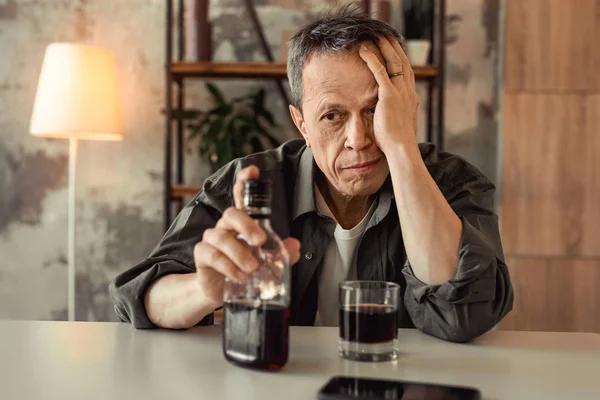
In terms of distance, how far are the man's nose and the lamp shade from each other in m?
1.53

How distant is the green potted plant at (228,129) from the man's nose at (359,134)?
1368 millimetres

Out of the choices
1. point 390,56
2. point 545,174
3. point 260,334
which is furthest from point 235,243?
point 545,174

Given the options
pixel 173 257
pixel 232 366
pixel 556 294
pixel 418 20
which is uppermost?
pixel 418 20

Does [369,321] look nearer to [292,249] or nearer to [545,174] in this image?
[292,249]

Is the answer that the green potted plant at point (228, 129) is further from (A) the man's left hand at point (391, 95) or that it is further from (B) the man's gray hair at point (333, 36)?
(A) the man's left hand at point (391, 95)

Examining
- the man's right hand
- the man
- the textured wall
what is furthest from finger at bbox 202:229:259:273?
the textured wall

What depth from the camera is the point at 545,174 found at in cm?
278

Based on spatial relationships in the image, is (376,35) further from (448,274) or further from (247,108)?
(247,108)

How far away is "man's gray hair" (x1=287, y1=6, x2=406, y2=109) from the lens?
1426 millimetres

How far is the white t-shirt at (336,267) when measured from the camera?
1450mm

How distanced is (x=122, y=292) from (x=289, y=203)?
46cm

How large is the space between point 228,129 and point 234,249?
1.93 meters

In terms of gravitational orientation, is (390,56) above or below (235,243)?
above

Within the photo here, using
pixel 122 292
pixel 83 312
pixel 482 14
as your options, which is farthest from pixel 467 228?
pixel 83 312
